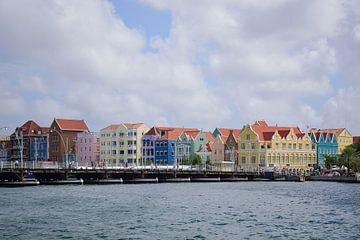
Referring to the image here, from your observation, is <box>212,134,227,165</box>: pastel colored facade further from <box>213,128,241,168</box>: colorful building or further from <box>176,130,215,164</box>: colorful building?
<box>176,130,215,164</box>: colorful building

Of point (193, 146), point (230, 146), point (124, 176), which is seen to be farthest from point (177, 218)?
point (193, 146)

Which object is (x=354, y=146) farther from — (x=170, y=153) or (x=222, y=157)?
(x=170, y=153)

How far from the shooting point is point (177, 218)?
52.3m

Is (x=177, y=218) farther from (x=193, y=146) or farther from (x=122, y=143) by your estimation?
(x=122, y=143)

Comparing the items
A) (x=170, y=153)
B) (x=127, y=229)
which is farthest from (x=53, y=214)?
(x=170, y=153)

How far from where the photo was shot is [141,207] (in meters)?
62.7

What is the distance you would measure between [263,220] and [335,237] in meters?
10.2

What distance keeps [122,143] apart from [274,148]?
175 ft

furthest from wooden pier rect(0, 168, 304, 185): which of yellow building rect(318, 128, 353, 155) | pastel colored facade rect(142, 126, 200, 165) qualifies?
yellow building rect(318, 128, 353, 155)

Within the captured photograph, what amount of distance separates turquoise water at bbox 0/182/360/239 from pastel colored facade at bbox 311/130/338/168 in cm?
9672

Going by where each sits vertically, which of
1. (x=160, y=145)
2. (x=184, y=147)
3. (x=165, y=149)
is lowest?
(x=165, y=149)

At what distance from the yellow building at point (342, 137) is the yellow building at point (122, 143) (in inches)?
2243

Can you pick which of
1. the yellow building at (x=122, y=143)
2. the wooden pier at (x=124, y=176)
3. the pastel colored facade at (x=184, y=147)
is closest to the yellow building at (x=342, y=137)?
the pastel colored facade at (x=184, y=147)

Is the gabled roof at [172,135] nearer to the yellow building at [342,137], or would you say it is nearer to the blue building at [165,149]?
the blue building at [165,149]
